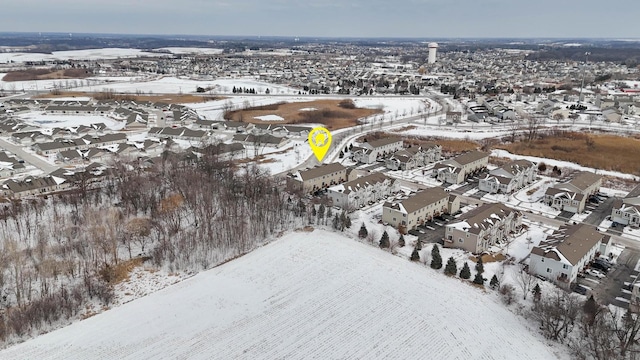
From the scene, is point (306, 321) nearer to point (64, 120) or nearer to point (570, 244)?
point (570, 244)

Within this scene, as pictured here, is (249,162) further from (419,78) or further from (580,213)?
(419,78)

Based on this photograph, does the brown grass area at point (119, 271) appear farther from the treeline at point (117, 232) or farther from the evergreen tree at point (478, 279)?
the evergreen tree at point (478, 279)

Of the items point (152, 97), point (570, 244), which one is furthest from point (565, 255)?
point (152, 97)

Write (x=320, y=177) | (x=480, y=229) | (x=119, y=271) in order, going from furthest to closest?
(x=320, y=177) → (x=480, y=229) → (x=119, y=271)

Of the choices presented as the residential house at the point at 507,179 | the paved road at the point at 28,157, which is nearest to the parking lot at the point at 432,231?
the residential house at the point at 507,179

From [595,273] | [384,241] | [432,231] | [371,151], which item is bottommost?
[595,273]

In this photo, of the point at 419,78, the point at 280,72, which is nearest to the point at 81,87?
the point at 280,72
